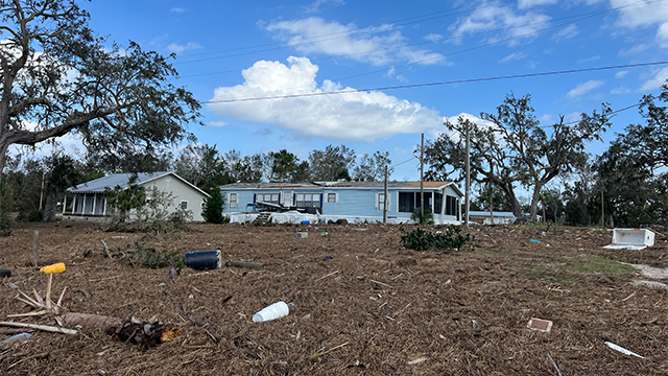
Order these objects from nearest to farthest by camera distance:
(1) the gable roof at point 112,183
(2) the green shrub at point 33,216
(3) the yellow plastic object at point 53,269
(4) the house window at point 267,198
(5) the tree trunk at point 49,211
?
(3) the yellow plastic object at point 53,269 < (2) the green shrub at point 33,216 < (5) the tree trunk at point 49,211 < (1) the gable roof at point 112,183 < (4) the house window at point 267,198

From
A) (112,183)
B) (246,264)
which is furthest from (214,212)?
(246,264)

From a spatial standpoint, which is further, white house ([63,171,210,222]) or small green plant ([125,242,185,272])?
white house ([63,171,210,222])

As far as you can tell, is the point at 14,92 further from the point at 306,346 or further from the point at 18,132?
the point at 306,346

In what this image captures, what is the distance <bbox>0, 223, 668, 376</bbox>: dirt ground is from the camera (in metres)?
3.25

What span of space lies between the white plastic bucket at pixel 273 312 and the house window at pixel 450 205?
2687 cm

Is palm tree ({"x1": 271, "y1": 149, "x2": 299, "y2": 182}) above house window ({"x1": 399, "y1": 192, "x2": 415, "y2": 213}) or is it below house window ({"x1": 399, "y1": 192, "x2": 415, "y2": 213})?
above

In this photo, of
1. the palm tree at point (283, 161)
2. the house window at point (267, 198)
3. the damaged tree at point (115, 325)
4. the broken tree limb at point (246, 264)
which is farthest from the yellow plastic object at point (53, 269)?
the palm tree at point (283, 161)

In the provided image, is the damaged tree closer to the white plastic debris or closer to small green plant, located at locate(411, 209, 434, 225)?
the white plastic debris

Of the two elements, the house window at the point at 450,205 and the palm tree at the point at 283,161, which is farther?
the palm tree at the point at 283,161

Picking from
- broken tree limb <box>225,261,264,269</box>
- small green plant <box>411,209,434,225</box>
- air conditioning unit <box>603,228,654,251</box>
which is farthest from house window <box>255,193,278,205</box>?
broken tree limb <box>225,261,264,269</box>

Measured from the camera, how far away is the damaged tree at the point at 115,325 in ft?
11.8

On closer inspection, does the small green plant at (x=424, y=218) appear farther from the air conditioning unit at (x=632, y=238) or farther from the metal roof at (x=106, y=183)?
the metal roof at (x=106, y=183)

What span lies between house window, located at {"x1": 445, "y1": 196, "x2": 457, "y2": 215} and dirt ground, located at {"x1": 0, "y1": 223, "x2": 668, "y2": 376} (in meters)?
23.2

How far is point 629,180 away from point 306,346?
35079 mm
